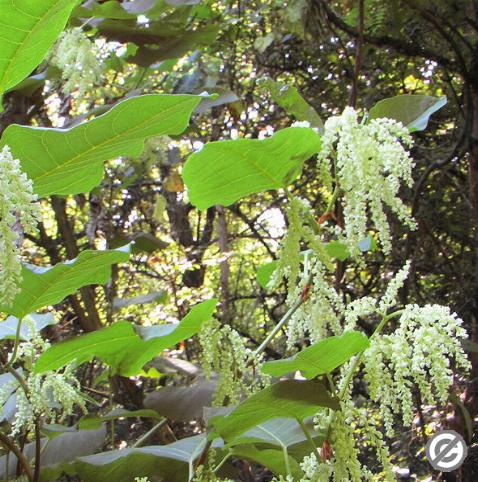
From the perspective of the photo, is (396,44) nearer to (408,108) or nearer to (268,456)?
(408,108)

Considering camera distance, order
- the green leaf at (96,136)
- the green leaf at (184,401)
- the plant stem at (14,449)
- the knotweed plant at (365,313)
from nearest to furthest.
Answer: the green leaf at (96,136) < the knotweed plant at (365,313) < the plant stem at (14,449) < the green leaf at (184,401)

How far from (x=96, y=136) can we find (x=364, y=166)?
16.2 inches

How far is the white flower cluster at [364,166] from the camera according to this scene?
1.05 metres

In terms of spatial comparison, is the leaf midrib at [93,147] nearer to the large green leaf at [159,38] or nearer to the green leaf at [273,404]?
the green leaf at [273,404]

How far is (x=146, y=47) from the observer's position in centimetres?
244

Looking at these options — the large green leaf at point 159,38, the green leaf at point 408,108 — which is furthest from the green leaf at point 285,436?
the large green leaf at point 159,38

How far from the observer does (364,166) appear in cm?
105

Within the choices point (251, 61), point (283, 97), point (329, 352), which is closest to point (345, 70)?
point (251, 61)

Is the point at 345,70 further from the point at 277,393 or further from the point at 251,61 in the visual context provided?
the point at 277,393

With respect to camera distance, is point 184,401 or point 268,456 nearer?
point 268,456

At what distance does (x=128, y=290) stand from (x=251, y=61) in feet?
5.16

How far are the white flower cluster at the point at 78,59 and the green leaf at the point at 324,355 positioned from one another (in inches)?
57.5

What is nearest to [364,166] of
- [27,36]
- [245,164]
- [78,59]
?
[245,164]

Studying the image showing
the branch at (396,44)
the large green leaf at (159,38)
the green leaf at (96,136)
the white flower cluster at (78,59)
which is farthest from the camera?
the branch at (396,44)
